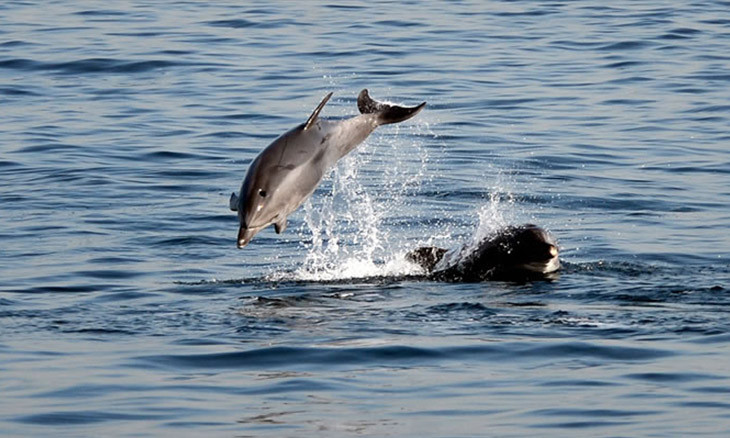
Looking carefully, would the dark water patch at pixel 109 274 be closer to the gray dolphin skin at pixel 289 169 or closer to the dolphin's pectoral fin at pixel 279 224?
the gray dolphin skin at pixel 289 169

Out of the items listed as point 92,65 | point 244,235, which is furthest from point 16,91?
point 244,235

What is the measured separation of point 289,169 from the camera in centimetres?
1079

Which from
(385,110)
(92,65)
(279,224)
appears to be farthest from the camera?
(92,65)

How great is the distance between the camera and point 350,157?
1994cm

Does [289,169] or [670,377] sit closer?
[670,377]

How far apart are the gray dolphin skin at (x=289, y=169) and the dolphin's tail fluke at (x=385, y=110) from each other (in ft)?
0.27

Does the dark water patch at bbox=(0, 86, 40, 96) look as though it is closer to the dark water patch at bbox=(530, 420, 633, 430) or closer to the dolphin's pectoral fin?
the dolphin's pectoral fin

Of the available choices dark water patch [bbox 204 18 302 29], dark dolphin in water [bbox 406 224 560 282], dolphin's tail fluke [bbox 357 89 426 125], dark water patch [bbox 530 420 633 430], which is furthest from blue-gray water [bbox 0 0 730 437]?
dolphin's tail fluke [bbox 357 89 426 125]

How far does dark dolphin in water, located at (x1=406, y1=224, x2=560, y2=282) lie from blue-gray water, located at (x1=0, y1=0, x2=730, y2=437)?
0.28 metres

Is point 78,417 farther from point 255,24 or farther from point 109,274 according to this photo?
point 255,24

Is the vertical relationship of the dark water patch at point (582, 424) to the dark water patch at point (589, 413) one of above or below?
above

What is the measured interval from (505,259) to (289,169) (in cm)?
271

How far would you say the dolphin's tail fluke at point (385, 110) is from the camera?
11.9 m

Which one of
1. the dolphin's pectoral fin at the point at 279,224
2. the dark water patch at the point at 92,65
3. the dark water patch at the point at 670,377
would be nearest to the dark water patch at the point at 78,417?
the dolphin's pectoral fin at the point at 279,224
